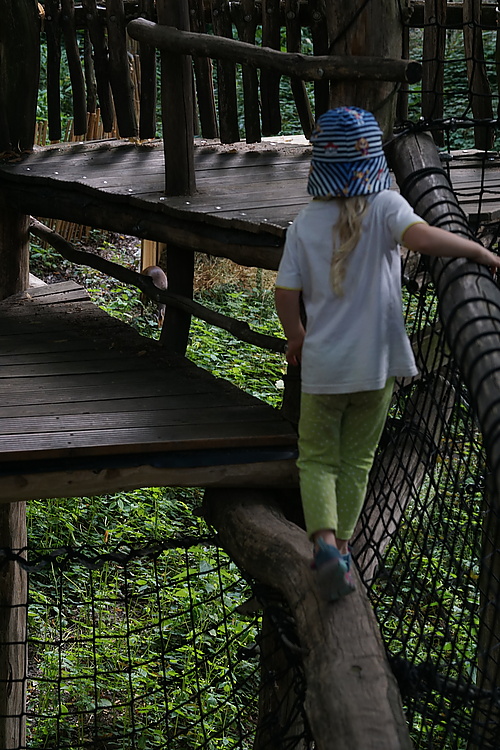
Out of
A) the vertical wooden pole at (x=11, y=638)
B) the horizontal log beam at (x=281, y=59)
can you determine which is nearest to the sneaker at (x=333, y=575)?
the horizontal log beam at (x=281, y=59)

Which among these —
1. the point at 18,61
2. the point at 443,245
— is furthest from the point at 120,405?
the point at 18,61

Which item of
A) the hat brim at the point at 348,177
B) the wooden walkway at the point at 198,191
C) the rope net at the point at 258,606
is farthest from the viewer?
the wooden walkway at the point at 198,191

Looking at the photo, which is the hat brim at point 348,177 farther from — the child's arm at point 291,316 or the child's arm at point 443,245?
the child's arm at point 291,316

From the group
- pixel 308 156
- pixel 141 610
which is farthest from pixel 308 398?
pixel 141 610

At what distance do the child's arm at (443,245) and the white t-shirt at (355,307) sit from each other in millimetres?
110

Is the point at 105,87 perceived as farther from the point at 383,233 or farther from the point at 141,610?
the point at 141,610

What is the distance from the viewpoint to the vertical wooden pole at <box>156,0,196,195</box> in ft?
12.1

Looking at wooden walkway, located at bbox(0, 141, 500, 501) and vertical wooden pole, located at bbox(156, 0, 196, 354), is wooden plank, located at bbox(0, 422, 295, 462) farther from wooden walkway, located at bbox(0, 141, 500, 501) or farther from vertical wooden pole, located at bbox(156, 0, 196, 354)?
vertical wooden pole, located at bbox(156, 0, 196, 354)

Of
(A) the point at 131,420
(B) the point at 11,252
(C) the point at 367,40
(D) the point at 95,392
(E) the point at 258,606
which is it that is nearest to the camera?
(C) the point at 367,40

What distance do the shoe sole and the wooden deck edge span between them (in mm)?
822

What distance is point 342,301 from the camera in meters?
2.26

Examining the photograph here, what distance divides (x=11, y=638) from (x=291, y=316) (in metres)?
3.02

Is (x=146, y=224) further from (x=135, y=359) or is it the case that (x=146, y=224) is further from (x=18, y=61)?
(x=18, y=61)

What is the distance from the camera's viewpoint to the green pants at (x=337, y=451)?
2293 millimetres
